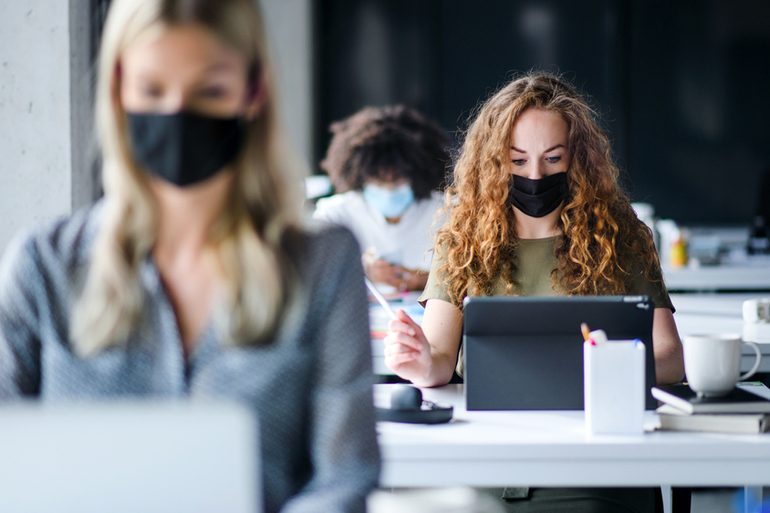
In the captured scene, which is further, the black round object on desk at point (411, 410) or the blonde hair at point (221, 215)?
the black round object on desk at point (411, 410)

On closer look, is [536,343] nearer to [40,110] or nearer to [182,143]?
[182,143]

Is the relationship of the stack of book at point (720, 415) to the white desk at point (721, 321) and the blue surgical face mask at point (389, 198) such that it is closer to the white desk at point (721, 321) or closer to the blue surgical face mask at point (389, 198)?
the white desk at point (721, 321)

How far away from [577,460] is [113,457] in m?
0.83

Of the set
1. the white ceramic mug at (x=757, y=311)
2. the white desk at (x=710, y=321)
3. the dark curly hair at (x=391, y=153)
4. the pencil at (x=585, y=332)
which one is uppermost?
the dark curly hair at (x=391, y=153)

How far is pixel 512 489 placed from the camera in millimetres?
1459

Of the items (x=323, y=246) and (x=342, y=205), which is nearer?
(x=323, y=246)

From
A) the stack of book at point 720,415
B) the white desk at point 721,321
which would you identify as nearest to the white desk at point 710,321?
the white desk at point 721,321

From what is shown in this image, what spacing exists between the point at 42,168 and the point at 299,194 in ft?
5.64

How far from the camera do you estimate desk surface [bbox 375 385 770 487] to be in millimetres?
1183

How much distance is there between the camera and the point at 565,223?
1.78 metres

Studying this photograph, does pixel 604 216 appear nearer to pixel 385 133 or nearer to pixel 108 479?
pixel 108 479

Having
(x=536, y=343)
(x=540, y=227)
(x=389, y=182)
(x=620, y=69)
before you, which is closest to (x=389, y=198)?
(x=389, y=182)

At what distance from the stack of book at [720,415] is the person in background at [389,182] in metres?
2.05

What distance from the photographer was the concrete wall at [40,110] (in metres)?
2.25
